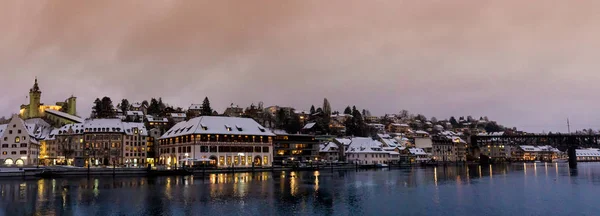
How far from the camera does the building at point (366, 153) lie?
5192 inches

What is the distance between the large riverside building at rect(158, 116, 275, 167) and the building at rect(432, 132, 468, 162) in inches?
→ 3110

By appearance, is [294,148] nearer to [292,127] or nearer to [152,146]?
[152,146]

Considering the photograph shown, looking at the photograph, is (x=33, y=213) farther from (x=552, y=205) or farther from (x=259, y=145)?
(x=259, y=145)

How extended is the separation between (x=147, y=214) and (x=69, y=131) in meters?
91.3

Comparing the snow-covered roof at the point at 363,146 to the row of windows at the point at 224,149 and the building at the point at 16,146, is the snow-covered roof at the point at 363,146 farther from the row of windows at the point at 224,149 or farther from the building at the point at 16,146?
the building at the point at 16,146

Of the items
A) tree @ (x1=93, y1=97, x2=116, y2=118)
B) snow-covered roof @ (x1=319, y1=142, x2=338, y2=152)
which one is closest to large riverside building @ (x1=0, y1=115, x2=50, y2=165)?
tree @ (x1=93, y1=97, x2=116, y2=118)

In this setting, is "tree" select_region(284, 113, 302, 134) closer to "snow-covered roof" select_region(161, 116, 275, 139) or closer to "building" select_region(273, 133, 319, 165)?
"building" select_region(273, 133, 319, 165)

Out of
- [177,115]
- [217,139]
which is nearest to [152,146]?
[217,139]

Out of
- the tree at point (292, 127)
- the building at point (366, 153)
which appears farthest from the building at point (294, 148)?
the tree at point (292, 127)

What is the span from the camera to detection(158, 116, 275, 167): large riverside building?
101625 mm

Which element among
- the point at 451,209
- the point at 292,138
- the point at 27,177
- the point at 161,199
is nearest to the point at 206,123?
the point at 292,138

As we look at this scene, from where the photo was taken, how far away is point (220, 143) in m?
103

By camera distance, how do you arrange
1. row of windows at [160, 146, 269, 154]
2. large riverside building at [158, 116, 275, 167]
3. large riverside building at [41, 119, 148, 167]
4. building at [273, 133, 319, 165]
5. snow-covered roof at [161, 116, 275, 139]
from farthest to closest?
building at [273, 133, 319, 165] < large riverside building at [41, 119, 148, 167] < snow-covered roof at [161, 116, 275, 139] < row of windows at [160, 146, 269, 154] < large riverside building at [158, 116, 275, 167]

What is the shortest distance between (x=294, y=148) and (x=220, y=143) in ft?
93.1
